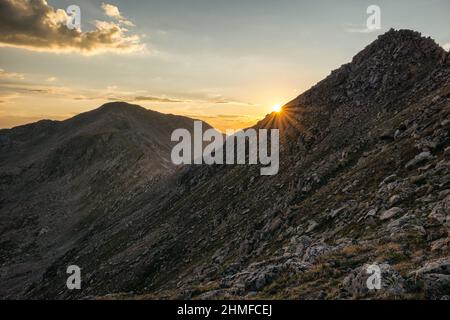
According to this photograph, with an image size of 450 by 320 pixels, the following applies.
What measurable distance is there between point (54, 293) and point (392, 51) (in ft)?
175

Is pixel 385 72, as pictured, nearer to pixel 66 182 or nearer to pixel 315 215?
pixel 315 215

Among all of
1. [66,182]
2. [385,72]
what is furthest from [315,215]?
[66,182]

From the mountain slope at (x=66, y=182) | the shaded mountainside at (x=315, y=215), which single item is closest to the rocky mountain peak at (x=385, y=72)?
the shaded mountainside at (x=315, y=215)

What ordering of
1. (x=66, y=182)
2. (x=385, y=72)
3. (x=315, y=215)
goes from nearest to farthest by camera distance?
(x=315, y=215)
(x=385, y=72)
(x=66, y=182)

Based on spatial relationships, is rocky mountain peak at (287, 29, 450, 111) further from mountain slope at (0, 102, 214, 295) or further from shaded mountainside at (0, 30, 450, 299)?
mountain slope at (0, 102, 214, 295)

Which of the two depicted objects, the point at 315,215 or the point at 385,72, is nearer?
the point at 315,215

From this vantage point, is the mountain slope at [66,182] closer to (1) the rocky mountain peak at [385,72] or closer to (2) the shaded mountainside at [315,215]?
(2) the shaded mountainside at [315,215]

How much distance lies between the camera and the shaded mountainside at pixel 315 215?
18.7 metres

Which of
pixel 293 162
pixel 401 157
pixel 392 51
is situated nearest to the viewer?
pixel 401 157

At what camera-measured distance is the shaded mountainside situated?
18.7 metres

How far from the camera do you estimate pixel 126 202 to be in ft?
261

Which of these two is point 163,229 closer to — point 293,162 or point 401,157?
point 293,162

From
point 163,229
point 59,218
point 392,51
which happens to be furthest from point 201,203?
point 59,218

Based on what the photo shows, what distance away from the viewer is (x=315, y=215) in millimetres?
30141
